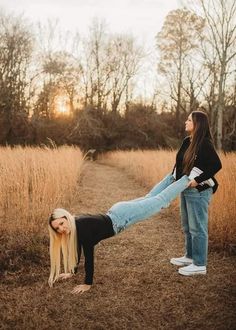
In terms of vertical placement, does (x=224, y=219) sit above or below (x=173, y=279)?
above

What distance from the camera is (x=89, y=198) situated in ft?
26.5

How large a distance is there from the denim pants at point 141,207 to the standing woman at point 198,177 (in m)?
0.16

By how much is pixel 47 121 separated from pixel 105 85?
Answer: 8370 mm

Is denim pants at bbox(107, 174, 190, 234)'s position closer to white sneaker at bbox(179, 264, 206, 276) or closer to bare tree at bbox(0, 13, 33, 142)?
white sneaker at bbox(179, 264, 206, 276)

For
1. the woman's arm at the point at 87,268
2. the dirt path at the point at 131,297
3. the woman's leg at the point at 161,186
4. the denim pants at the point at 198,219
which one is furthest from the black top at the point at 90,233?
the denim pants at the point at 198,219

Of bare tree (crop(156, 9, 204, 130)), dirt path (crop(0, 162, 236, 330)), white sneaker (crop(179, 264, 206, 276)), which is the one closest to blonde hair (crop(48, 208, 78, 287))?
dirt path (crop(0, 162, 236, 330))

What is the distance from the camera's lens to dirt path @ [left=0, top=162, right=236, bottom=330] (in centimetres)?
280

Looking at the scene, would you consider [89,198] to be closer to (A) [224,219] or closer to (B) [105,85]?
(A) [224,219]

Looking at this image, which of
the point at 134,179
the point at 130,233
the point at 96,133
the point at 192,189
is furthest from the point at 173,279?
the point at 96,133

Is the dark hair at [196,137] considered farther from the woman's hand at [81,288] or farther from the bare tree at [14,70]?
the bare tree at [14,70]

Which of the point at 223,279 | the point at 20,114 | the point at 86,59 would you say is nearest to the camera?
the point at 223,279

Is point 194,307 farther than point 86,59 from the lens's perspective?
No

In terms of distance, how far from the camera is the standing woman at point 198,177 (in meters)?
3.51

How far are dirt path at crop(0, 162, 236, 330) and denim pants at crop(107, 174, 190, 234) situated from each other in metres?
0.61
